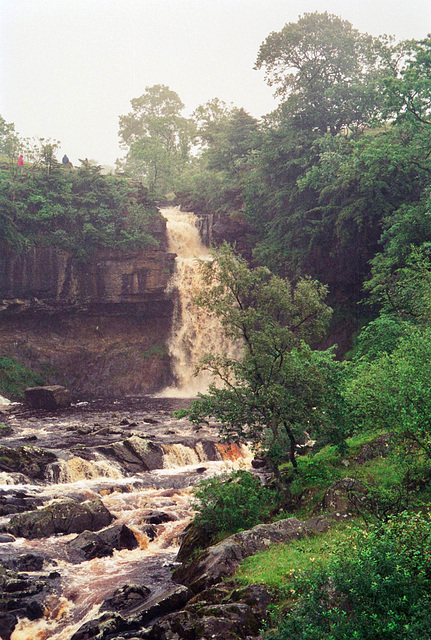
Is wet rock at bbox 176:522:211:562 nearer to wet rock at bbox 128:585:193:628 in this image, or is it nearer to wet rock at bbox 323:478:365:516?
wet rock at bbox 128:585:193:628

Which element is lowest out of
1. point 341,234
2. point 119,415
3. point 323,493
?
point 119,415

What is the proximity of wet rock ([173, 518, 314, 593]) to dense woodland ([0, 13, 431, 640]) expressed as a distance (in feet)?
3.31

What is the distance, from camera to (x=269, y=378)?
17.4m

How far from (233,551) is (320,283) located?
17797 millimetres

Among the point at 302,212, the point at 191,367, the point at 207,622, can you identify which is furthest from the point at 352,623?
the point at 191,367

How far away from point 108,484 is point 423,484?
12754 mm

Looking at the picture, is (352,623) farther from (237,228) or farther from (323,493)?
(237,228)

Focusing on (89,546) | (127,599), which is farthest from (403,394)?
(89,546)

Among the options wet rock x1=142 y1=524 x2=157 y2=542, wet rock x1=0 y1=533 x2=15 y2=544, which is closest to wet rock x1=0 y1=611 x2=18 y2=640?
wet rock x1=0 y1=533 x2=15 y2=544

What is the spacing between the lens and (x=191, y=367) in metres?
46.8

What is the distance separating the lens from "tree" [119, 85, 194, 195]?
61125 millimetres

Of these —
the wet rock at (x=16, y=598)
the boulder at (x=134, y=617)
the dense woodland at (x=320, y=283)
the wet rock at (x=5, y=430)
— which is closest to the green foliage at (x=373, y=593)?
the dense woodland at (x=320, y=283)

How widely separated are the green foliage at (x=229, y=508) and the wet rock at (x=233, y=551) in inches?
67.5

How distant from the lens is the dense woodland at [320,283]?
8.33m
